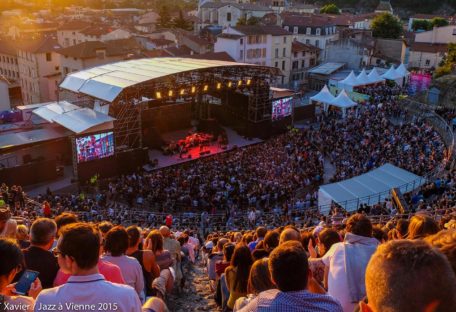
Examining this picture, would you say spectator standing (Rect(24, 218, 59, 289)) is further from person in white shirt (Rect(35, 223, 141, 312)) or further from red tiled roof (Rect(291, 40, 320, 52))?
red tiled roof (Rect(291, 40, 320, 52))

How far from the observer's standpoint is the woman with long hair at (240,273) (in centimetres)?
493

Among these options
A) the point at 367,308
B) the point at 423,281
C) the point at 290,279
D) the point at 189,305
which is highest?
the point at 423,281

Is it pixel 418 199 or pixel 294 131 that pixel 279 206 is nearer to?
pixel 418 199

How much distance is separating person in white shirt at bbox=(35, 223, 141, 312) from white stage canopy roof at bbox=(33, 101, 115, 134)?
19131 mm

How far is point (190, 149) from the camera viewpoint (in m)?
27.3

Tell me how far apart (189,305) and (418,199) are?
11.5 metres

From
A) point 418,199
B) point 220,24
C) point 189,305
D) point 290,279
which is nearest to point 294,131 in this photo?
point 418,199

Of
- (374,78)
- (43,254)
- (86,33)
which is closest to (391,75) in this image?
(374,78)

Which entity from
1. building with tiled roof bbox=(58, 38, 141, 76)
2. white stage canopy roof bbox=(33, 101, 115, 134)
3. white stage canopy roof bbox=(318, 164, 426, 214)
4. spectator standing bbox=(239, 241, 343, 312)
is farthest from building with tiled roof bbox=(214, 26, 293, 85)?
spectator standing bbox=(239, 241, 343, 312)

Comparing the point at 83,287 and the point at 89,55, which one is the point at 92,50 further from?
the point at 83,287

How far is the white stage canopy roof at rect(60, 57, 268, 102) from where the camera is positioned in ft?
75.5

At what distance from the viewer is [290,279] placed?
9.31 feet

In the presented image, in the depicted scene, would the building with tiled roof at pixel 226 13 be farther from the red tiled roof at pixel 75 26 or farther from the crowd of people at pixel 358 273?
the crowd of people at pixel 358 273

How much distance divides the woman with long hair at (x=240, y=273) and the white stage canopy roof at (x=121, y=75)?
18.4m
